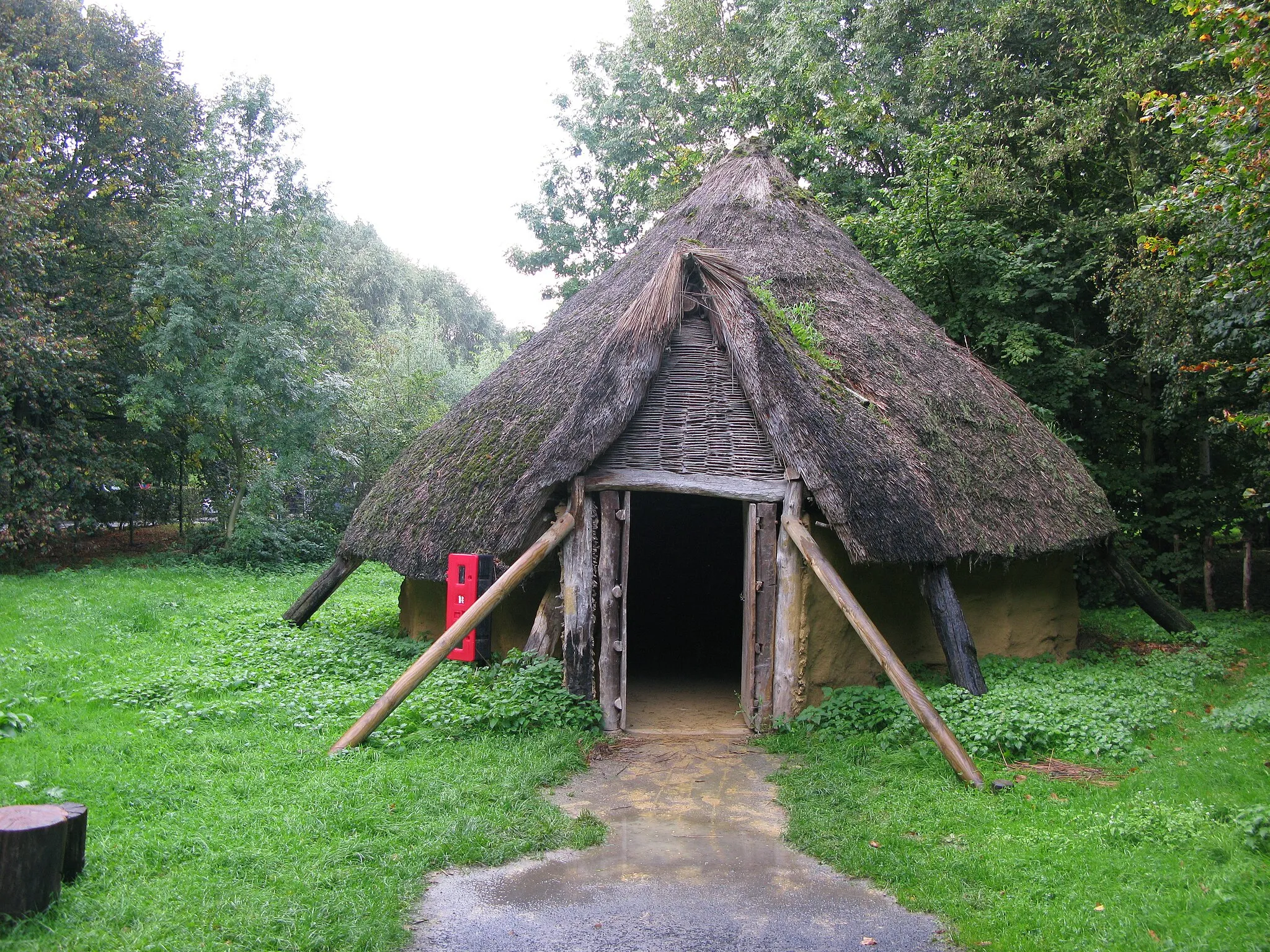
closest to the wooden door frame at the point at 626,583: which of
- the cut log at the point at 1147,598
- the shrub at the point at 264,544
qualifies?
the cut log at the point at 1147,598

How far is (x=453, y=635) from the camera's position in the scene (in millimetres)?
7168

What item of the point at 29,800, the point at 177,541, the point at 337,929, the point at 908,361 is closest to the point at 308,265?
the point at 177,541

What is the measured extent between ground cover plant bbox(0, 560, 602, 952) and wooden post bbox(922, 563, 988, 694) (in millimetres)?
3295

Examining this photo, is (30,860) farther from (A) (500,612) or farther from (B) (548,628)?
(A) (500,612)

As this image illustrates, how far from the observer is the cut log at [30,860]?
4.05 meters

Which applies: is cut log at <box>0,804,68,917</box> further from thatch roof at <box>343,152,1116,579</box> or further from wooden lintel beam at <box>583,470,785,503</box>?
wooden lintel beam at <box>583,470,785,503</box>

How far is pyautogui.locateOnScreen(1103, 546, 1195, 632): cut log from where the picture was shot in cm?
1083

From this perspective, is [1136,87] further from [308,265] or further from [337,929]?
[308,265]

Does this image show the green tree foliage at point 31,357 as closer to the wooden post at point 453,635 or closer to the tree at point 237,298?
the tree at point 237,298

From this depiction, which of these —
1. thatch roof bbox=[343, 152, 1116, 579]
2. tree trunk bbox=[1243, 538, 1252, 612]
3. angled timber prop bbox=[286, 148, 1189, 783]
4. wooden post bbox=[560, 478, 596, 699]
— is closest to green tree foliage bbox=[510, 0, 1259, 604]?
tree trunk bbox=[1243, 538, 1252, 612]

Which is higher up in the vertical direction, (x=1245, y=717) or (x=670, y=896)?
(x=1245, y=717)

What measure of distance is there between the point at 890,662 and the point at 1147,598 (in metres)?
6.15

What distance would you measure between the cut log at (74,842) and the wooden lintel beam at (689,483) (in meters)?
4.52

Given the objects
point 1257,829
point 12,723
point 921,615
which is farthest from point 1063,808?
point 12,723
